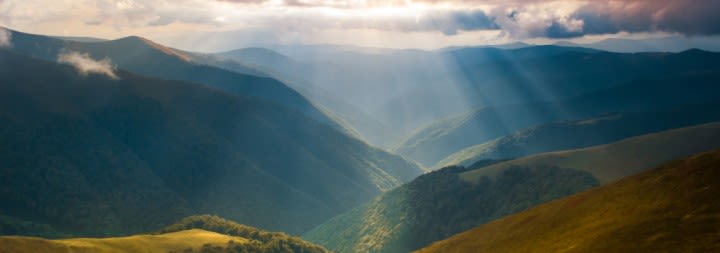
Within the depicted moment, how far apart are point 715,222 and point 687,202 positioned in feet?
41.4

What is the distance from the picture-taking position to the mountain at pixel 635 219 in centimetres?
7906

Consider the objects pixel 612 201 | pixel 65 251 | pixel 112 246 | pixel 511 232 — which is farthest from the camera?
pixel 112 246

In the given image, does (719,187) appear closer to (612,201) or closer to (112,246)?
(612,201)

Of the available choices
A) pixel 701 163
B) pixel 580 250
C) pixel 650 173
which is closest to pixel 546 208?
pixel 650 173

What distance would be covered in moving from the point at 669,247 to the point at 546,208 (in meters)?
57.2

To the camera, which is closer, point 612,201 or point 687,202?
point 687,202

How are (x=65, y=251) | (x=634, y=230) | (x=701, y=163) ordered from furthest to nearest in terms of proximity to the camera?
1. (x=65, y=251)
2. (x=701, y=163)
3. (x=634, y=230)

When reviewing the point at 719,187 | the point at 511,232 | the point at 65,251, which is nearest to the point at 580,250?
the point at 719,187

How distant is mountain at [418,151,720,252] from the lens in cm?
7906

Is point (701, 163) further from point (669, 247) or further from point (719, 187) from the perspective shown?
point (669, 247)

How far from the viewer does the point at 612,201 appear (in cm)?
10900

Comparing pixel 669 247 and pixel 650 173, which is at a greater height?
pixel 650 173

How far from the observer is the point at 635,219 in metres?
91.9

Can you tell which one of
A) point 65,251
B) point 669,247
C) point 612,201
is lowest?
point 669,247
